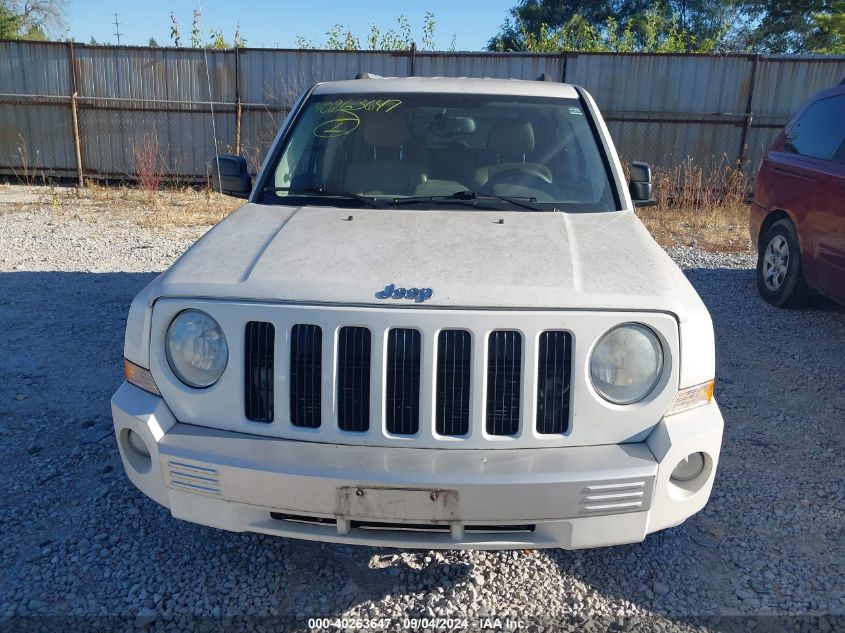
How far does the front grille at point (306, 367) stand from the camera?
238cm

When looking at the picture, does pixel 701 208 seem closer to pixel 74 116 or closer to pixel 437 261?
pixel 437 261

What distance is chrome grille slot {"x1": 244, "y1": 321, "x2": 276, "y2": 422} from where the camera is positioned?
2.40m

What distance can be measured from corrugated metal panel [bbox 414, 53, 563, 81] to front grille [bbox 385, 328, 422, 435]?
10716 millimetres

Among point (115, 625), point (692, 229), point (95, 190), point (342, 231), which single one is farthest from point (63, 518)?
point (95, 190)

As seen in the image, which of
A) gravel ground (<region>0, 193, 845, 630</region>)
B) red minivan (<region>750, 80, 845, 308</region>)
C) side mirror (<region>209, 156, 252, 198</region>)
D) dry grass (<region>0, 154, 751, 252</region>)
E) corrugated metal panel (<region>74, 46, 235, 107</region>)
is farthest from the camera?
corrugated metal panel (<region>74, 46, 235, 107</region>)

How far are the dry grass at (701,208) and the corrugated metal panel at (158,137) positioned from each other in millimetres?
7586

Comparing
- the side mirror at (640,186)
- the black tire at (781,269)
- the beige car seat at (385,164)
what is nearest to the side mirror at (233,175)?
the beige car seat at (385,164)

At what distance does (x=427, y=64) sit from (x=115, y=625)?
443 inches

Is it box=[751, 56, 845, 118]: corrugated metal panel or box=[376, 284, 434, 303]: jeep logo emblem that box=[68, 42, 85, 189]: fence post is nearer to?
box=[751, 56, 845, 118]: corrugated metal panel

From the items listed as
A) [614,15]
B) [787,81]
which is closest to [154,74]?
[787,81]

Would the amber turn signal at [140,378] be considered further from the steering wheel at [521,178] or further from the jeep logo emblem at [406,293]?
the steering wheel at [521,178]

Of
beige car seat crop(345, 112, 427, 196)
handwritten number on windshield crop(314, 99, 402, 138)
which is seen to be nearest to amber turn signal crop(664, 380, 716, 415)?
beige car seat crop(345, 112, 427, 196)

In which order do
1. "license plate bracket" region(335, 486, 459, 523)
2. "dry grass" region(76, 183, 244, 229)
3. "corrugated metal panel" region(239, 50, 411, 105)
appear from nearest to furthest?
"license plate bracket" region(335, 486, 459, 523), "dry grass" region(76, 183, 244, 229), "corrugated metal panel" region(239, 50, 411, 105)

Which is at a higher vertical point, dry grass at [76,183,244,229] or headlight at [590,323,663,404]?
headlight at [590,323,663,404]
